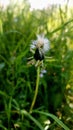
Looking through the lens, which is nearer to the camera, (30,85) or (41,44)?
(41,44)

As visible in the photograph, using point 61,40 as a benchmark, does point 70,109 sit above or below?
below

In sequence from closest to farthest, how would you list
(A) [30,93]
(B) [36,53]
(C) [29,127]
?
(B) [36,53] < (C) [29,127] < (A) [30,93]

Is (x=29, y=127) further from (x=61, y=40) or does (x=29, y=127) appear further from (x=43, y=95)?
(x=61, y=40)

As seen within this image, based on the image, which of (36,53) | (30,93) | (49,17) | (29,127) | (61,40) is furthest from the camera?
(49,17)

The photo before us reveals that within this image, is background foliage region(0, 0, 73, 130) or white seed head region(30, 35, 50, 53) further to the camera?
background foliage region(0, 0, 73, 130)

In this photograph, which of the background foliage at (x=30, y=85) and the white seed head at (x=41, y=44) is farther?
the background foliage at (x=30, y=85)

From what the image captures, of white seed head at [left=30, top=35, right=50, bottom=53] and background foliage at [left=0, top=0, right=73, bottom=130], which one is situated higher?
white seed head at [left=30, top=35, right=50, bottom=53]

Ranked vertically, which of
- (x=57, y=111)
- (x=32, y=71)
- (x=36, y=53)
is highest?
(x=36, y=53)

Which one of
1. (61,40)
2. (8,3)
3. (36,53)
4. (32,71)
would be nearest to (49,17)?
(8,3)

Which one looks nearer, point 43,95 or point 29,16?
point 43,95

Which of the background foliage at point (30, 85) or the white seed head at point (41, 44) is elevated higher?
the white seed head at point (41, 44)

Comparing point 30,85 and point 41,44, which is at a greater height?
point 41,44
